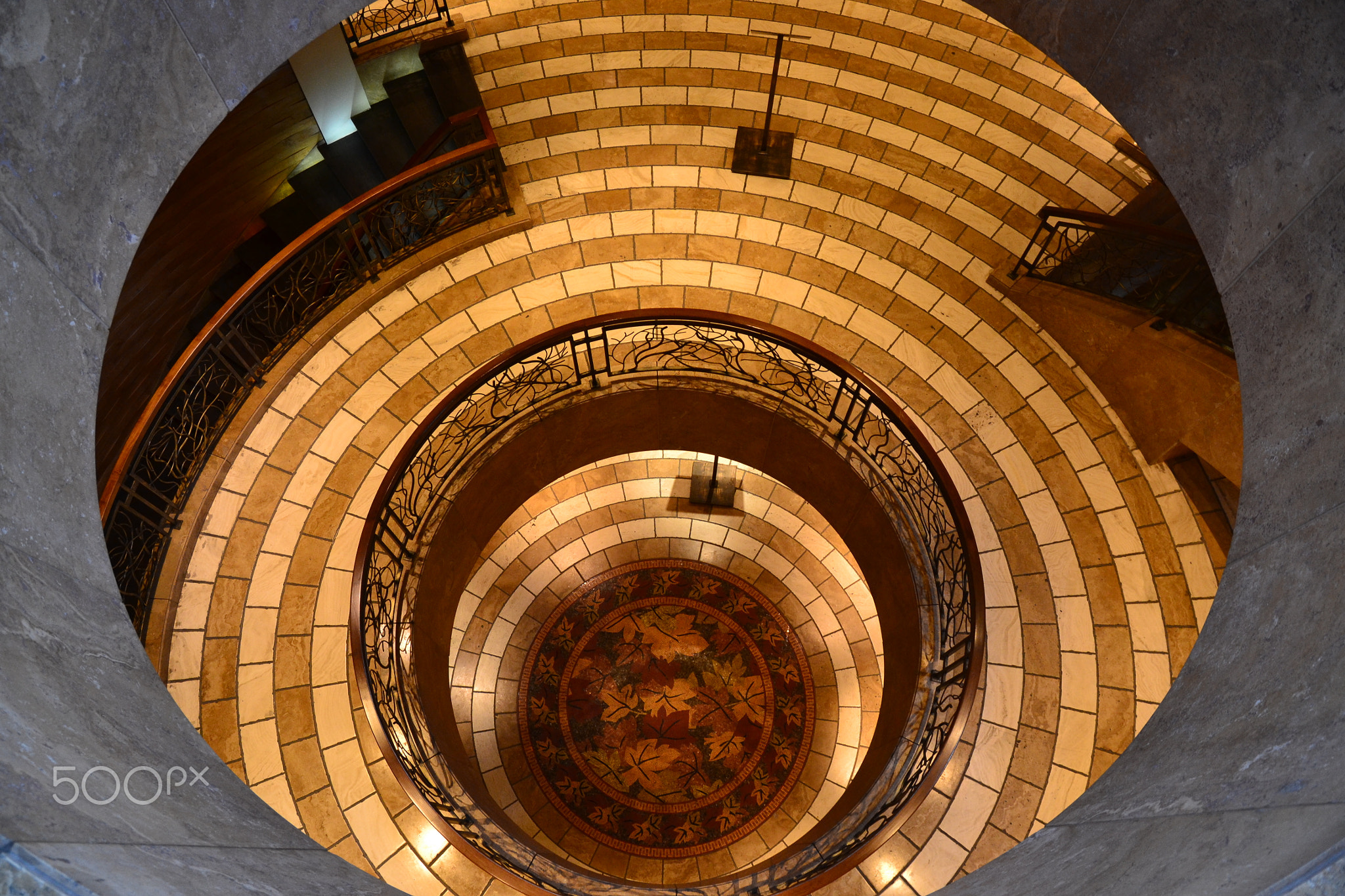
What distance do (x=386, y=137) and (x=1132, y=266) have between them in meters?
7.27

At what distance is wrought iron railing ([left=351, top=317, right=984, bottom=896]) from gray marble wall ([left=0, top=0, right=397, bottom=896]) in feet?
9.48

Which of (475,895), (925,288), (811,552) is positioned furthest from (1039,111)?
(475,895)

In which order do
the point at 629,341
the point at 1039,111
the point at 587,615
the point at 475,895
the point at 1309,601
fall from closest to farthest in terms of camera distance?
the point at 1309,601, the point at 475,895, the point at 629,341, the point at 1039,111, the point at 587,615

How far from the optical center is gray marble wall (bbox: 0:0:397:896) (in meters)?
1.84

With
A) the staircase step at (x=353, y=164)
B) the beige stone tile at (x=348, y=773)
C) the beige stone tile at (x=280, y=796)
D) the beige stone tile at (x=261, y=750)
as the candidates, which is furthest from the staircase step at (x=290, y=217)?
the beige stone tile at (x=280, y=796)

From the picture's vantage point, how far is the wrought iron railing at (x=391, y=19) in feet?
25.1

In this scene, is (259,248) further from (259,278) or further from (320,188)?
(259,278)

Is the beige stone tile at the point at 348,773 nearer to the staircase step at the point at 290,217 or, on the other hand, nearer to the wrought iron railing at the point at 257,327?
the wrought iron railing at the point at 257,327

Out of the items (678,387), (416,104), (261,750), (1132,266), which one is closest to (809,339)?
(678,387)

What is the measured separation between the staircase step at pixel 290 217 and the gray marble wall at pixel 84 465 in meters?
5.37

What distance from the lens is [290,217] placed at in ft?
23.7

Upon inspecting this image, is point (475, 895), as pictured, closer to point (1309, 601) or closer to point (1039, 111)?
point (1309, 601)

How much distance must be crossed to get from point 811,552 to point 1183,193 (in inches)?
300

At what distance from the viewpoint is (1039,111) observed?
783 centimetres
